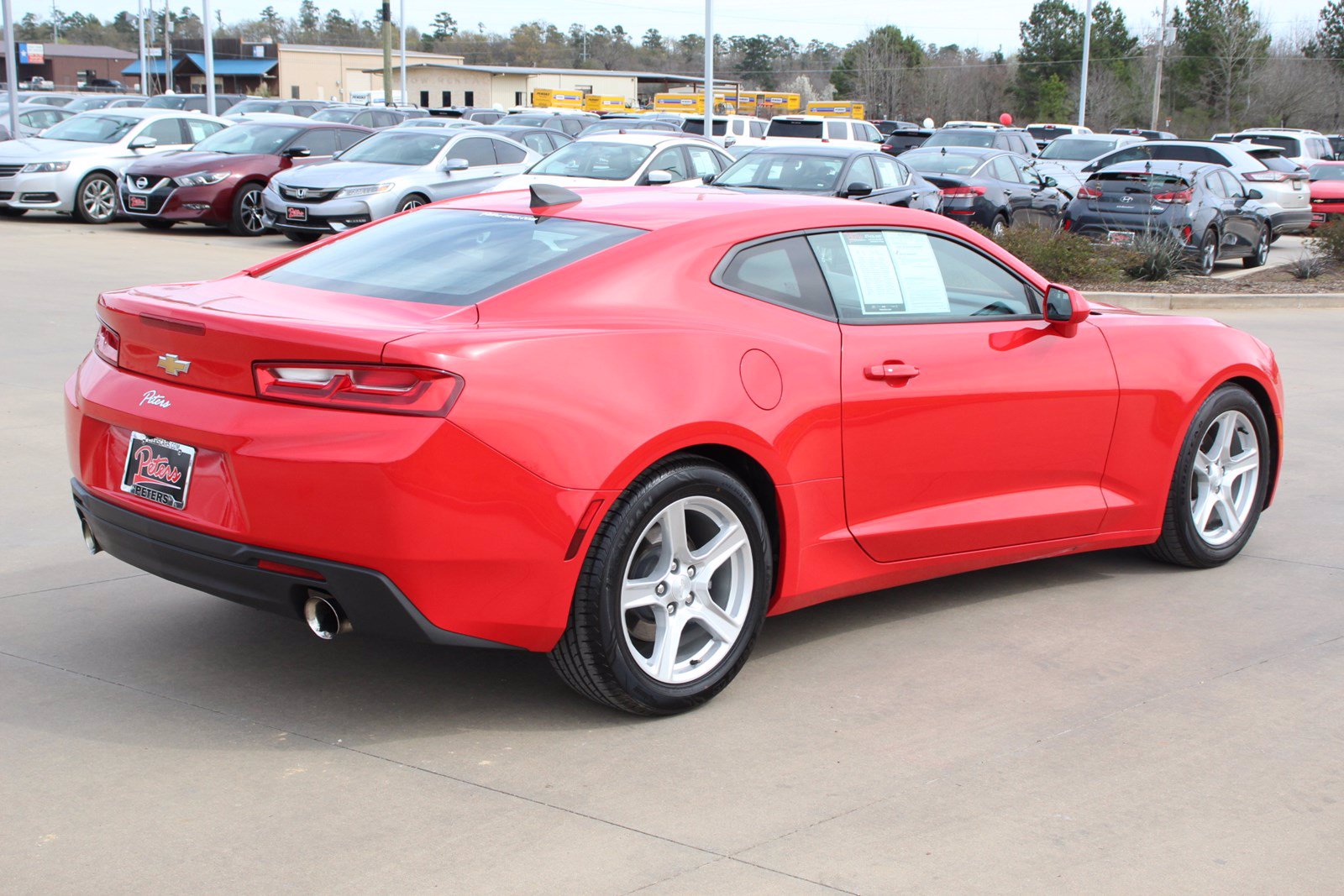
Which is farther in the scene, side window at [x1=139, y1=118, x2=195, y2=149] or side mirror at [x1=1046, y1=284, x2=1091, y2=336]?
side window at [x1=139, y1=118, x2=195, y2=149]

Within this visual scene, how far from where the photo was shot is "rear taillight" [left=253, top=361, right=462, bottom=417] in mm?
3727

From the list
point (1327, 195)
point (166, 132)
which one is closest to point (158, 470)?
point (166, 132)

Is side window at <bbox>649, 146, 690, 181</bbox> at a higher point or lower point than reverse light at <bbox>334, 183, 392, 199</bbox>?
higher

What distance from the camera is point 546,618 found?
155 inches

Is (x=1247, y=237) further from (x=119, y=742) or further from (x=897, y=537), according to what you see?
(x=119, y=742)

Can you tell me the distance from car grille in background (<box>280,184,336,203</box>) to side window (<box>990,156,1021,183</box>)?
31.1ft

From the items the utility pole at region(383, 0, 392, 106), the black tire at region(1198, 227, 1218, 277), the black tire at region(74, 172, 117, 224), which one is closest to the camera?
the black tire at region(1198, 227, 1218, 277)

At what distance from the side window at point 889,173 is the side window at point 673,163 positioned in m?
2.36

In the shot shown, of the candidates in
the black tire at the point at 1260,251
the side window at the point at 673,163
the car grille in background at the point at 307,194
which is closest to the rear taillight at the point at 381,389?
the side window at the point at 673,163

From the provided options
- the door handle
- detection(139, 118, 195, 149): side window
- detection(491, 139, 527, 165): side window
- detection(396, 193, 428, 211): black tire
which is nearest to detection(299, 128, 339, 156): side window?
detection(139, 118, 195, 149): side window

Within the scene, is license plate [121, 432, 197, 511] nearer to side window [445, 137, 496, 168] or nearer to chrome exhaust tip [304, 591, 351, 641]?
chrome exhaust tip [304, 591, 351, 641]

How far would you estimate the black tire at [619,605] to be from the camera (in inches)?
158

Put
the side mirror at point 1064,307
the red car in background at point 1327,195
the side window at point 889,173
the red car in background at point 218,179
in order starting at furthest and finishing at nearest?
the red car in background at point 1327,195
the red car in background at point 218,179
the side window at point 889,173
the side mirror at point 1064,307

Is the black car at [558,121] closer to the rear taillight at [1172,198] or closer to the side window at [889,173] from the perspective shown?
the side window at [889,173]
